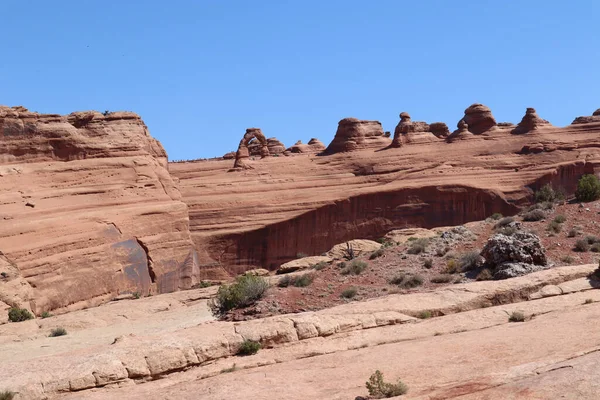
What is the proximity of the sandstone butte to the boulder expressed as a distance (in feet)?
54.7

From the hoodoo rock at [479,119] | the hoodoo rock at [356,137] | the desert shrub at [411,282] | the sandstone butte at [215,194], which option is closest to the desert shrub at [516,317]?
the desert shrub at [411,282]

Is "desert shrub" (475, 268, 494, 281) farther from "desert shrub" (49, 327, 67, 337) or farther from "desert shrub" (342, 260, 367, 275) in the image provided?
"desert shrub" (49, 327, 67, 337)

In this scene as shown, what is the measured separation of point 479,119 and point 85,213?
25852 mm

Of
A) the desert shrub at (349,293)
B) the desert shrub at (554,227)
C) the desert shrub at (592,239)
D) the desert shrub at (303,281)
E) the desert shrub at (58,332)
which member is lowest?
the desert shrub at (58,332)

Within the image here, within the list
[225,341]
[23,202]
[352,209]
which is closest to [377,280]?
→ [225,341]

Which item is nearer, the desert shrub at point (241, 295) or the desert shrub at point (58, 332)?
the desert shrub at point (241, 295)

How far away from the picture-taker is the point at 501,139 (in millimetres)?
42750

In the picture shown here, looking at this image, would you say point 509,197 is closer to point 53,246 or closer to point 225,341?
point 53,246

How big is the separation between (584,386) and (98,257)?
24.6 m

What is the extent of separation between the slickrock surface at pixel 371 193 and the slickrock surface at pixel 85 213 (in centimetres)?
397

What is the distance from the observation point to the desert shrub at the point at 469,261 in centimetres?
1878

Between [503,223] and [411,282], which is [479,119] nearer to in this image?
[503,223]

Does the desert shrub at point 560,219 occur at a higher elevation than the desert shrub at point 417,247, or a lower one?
higher

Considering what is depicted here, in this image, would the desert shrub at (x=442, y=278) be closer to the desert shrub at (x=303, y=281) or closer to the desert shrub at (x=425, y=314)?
the desert shrub at (x=303, y=281)
